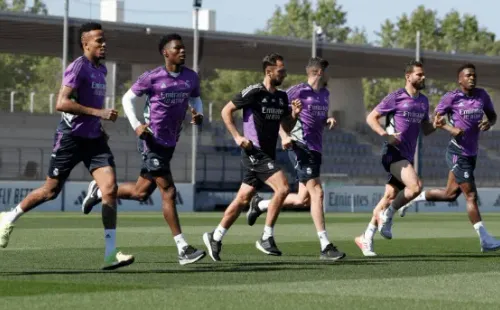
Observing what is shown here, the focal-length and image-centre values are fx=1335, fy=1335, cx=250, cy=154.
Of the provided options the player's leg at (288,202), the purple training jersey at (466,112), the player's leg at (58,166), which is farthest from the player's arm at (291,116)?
the player's leg at (58,166)

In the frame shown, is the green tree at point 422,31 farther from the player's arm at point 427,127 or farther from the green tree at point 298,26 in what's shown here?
the player's arm at point 427,127

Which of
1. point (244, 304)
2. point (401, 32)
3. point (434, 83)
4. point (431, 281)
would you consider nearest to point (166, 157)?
point (431, 281)

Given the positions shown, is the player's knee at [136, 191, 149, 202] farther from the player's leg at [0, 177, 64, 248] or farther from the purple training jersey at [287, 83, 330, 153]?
the purple training jersey at [287, 83, 330, 153]

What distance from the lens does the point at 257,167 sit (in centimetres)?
1438

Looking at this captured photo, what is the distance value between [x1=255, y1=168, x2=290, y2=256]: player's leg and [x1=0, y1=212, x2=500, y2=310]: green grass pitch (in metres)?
0.16

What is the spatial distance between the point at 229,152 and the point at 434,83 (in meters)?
40.7

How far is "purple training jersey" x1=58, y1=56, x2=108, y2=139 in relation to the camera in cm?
1253

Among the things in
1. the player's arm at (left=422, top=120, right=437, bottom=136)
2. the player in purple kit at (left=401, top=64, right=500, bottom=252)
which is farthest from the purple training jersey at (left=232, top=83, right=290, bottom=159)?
the player in purple kit at (left=401, top=64, right=500, bottom=252)

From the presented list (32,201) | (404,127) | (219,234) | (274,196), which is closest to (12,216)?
(32,201)

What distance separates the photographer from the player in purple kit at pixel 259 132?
1434 centimetres

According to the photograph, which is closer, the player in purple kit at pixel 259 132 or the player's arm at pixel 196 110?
the player's arm at pixel 196 110

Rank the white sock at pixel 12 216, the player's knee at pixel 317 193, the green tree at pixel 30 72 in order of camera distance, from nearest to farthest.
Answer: the white sock at pixel 12 216 → the player's knee at pixel 317 193 → the green tree at pixel 30 72

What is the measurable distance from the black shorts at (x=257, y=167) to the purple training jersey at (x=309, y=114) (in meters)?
1.25

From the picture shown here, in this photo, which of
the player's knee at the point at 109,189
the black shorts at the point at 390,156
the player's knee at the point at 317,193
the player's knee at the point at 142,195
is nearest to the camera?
the player's knee at the point at 109,189
